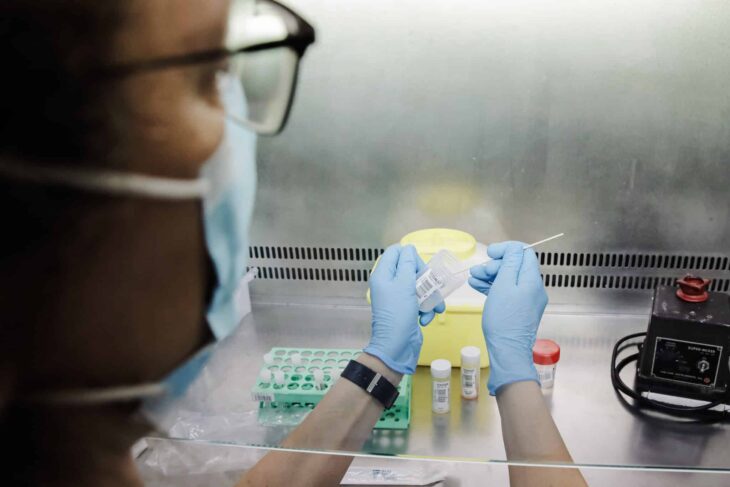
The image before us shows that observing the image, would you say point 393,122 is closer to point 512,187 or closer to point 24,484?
point 512,187

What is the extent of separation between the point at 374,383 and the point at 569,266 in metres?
0.63

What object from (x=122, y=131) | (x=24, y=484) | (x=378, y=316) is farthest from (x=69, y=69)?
(x=378, y=316)

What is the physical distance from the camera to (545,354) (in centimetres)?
125

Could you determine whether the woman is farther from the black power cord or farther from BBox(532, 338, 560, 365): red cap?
the black power cord

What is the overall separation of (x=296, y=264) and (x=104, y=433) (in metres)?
1.00

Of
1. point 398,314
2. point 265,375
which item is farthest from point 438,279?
point 265,375

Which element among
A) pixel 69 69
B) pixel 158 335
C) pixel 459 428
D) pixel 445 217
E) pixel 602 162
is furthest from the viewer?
pixel 445 217

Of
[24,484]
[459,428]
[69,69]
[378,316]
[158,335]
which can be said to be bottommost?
[459,428]

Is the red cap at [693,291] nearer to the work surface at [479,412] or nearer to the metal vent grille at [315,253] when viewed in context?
the work surface at [479,412]

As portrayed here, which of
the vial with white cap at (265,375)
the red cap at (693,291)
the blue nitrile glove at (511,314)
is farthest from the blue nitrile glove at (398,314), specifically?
the red cap at (693,291)

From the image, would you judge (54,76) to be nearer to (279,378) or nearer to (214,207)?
(214,207)

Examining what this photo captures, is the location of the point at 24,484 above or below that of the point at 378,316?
above

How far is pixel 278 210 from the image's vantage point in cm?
143

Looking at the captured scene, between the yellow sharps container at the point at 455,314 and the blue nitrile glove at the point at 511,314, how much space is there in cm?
6
